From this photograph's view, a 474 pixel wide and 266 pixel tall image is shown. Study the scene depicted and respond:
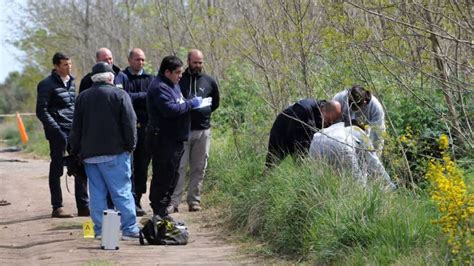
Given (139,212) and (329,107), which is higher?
(329,107)

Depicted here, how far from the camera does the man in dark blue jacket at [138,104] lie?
12.8 metres

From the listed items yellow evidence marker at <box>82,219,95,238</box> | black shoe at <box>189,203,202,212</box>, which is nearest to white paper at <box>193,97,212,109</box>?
black shoe at <box>189,203,202,212</box>

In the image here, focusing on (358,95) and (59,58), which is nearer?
(358,95)

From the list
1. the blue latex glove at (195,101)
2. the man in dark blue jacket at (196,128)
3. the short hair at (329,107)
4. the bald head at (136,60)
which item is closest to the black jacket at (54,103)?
the bald head at (136,60)

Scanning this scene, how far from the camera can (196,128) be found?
43.0 ft

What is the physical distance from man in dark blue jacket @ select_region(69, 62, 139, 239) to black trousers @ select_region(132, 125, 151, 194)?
1.91 m

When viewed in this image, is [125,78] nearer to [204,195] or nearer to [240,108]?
[204,195]

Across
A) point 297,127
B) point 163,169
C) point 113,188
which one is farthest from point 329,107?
point 113,188

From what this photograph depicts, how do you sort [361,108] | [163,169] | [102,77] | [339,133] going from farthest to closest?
[163,169]
[361,108]
[102,77]
[339,133]

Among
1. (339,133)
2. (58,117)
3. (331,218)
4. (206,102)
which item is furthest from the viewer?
(58,117)

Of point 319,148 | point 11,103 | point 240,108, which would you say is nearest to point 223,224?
point 319,148

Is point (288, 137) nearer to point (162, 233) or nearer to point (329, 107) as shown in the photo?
point (329, 107)

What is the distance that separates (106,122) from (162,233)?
1.29m

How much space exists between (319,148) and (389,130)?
1.60 m
